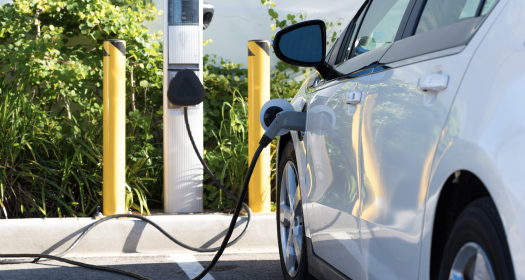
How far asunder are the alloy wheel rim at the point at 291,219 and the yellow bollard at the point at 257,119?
1.26 meters

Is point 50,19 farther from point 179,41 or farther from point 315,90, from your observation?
point 315,90

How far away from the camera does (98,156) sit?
15.3 ft

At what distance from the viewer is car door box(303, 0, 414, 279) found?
1.97 metres

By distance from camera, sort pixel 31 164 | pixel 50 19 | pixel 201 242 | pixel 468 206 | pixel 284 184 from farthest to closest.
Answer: pixel 50 19
pixel 31 164
pixel 201 242
pixel 284 184
pixel 468 206

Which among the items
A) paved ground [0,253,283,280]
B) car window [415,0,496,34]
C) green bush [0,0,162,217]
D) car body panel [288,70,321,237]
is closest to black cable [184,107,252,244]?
paved ground [0,253,283,280]

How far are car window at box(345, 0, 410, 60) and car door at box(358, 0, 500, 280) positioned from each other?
8.9 inches

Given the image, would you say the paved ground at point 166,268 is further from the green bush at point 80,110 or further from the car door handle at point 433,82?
the car door handle at point 433,82

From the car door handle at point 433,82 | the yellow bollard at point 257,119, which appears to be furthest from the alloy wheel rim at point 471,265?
the yellow bollard at point 257,119

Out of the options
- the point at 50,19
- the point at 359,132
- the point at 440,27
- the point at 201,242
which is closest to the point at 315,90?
the point at 359,132

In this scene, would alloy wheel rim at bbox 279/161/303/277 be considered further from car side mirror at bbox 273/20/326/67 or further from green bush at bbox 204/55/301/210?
green bush at bbox 204/55/301/210

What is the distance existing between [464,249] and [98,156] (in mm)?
3826

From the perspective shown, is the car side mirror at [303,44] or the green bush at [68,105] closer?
the car side mirror at [303,44]

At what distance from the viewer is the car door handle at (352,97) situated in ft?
6.56

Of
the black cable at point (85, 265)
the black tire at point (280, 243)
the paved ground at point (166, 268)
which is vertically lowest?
the paved ground at point (166, 268)
